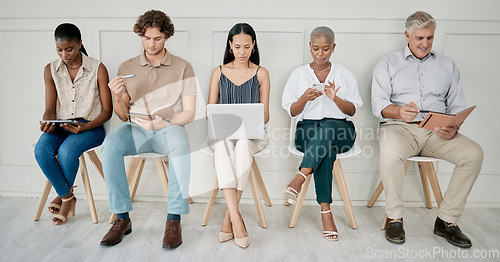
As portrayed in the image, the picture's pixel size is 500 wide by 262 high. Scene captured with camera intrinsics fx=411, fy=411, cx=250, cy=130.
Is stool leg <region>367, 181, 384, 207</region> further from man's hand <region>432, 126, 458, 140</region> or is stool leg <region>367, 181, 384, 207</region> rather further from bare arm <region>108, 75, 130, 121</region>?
bare arm <region>108, 75, 130, 121</region>

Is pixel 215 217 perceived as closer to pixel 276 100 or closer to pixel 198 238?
pixel 198 238

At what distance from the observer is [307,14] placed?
9.36 feet

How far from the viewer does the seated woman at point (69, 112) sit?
8.31 feet

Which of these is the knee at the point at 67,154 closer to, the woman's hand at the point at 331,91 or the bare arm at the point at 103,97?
the bare arm at the point at 103,97

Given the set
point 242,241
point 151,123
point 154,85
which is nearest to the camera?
point 242,241

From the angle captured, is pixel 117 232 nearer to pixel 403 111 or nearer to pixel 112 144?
pixel 112 144

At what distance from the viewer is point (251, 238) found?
7.88ft

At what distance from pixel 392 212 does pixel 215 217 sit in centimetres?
111

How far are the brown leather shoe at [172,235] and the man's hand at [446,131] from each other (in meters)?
1.61

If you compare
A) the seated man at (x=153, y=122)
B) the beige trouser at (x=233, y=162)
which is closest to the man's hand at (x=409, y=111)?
the beige trouser at (x=233, y=162)

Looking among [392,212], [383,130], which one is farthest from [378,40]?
[392,212]

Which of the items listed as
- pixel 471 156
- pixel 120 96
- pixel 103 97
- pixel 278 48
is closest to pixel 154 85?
pixel 120 96

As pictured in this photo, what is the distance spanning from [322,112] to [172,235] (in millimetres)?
1204

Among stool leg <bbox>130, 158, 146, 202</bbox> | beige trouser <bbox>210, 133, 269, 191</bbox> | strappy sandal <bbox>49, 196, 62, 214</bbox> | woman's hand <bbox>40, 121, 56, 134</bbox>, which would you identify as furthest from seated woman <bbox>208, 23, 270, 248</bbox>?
strappy sandal <bbox>49, 196, 62, 214</bbox>
